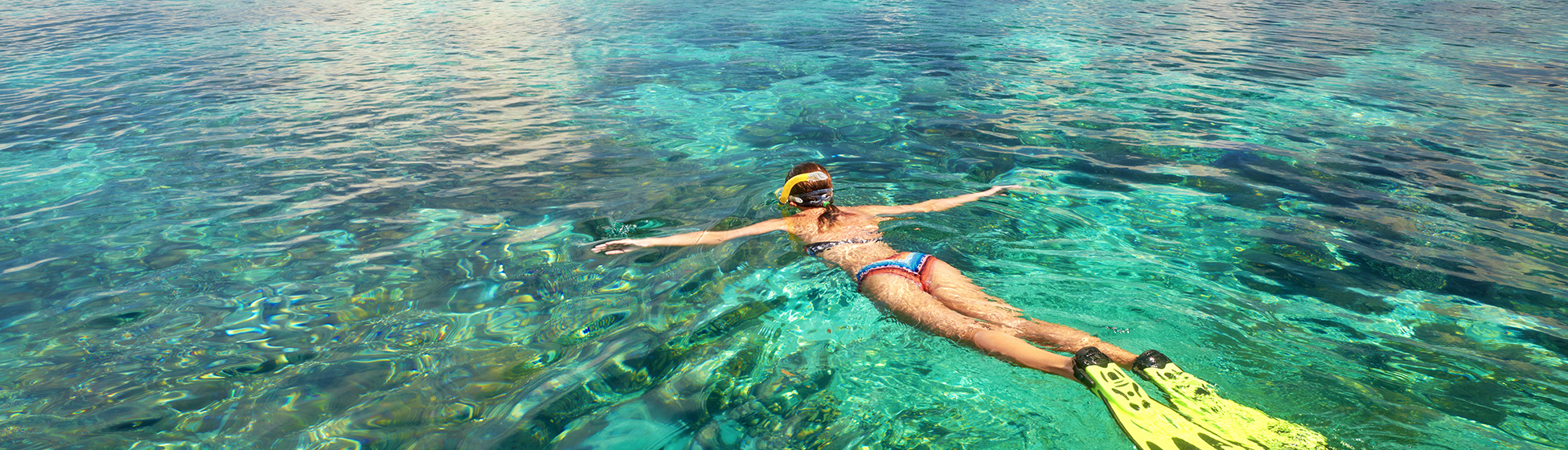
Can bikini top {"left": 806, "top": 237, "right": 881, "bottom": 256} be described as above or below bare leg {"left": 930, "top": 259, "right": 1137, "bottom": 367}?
below

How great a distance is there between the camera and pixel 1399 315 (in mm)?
4816

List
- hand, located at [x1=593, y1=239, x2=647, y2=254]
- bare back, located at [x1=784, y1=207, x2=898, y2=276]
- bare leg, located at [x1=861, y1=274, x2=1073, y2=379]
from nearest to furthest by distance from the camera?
bare leg, located at [x1=861, y1=274, x2=1073, y2=379], bare back, located at [x1=784, y1=207, x2=898, y2=276], hand, located at [x1=593, y1=239, x2=647, y2=254]

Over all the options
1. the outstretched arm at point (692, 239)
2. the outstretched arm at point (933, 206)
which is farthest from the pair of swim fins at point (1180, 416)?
the outstretched arm at point (692, 239)

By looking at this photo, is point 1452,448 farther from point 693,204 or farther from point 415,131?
point 415,131

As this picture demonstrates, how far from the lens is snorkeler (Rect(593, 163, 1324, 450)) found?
3348 millimetres

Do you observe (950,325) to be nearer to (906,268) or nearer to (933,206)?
(906,268)

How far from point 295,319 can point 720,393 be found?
10.7 ft

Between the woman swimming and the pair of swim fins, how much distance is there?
200 mm

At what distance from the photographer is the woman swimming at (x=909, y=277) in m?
4.11

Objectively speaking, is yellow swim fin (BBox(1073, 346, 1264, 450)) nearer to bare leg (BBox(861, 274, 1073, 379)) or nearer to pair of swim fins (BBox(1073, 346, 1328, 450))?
pair of swim fins (BBox(1073, 346, 1328, 450))

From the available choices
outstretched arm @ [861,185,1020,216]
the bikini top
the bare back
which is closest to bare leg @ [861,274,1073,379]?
the bare back

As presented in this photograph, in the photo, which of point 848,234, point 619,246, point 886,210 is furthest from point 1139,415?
point 619,246

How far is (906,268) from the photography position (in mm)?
4996

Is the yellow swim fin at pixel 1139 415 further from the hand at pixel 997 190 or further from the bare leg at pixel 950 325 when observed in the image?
the hand at pixel 997 190
